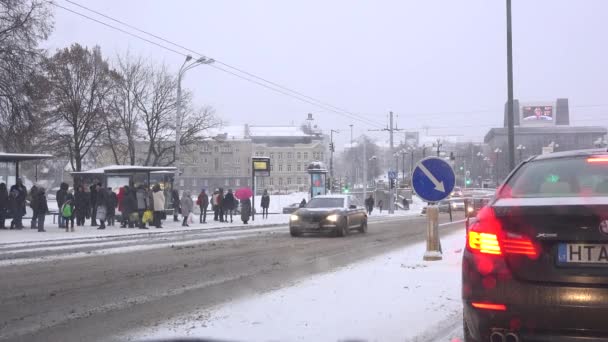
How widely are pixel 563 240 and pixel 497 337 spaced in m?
0.74

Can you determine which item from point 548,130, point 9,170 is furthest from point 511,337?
point 548,130

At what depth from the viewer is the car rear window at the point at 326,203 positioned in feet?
71.6

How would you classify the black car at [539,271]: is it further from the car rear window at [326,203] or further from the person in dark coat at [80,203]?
the person in dark coat at [80,203]

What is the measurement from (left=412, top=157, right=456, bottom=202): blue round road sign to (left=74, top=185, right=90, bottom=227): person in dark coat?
16.6m

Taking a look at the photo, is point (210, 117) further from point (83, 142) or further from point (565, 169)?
point (565, 169)

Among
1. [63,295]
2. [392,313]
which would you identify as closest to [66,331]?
[63,295]

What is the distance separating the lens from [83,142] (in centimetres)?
4341

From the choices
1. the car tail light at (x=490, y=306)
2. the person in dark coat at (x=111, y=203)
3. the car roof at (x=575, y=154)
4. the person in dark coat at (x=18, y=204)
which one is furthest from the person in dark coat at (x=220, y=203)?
the car tail light at (x=490, y=306)

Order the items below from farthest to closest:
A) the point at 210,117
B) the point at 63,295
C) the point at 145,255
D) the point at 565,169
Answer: the point at 210,117 < the point at 145,255 < the point at 63,295 < the point at 565,169

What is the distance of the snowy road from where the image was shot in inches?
282

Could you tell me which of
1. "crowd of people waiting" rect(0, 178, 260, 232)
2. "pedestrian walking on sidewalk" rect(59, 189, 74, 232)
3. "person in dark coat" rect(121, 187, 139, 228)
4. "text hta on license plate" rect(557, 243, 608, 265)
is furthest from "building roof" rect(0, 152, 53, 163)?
"text hta on license plate" rect(557, 243, 608, 265)

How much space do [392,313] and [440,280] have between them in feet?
9.12

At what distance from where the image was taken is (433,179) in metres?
11.8

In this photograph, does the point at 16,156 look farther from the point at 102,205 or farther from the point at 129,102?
the point at 129,102
